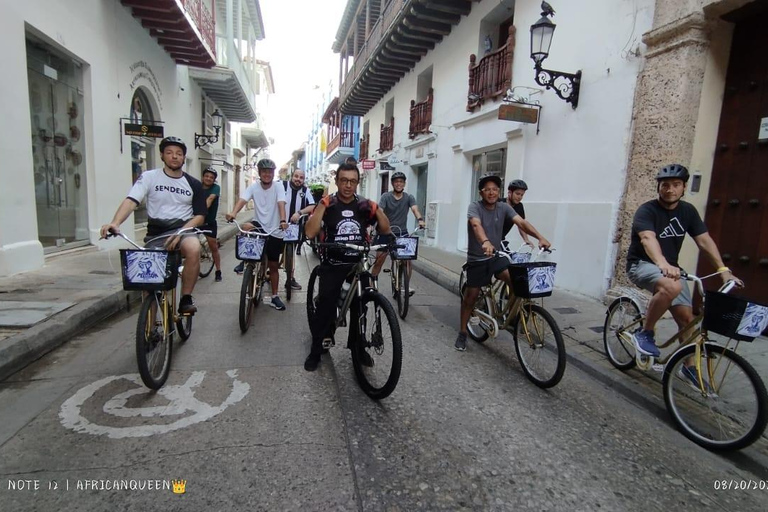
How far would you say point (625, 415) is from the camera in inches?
126

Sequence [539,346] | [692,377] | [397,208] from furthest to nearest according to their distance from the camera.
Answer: [397,208], [539,346], [692,377]

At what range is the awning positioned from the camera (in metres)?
14.9

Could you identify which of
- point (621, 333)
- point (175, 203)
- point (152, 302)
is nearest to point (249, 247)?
point (175, 203)

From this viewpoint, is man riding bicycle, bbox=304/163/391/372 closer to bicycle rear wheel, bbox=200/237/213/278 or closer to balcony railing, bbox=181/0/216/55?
bicycle rear wheel, bbox=200/237/213/278

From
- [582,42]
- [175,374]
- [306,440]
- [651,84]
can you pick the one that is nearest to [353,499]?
[306,440]

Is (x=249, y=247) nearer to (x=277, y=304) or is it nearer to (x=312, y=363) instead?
(x=277, y=304)

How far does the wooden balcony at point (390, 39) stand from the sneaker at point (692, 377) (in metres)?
10.2

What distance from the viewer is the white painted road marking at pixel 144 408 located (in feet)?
8.63

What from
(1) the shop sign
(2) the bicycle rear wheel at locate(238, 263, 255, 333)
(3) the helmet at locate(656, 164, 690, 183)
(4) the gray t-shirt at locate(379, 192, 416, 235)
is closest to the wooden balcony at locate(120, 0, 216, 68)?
(1) the shop sign

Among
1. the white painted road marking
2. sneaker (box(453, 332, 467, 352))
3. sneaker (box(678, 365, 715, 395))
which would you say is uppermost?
sneaker (box(678, 365, 715, 395))

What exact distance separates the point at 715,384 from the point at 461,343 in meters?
2.09

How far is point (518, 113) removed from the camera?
737 centimetres

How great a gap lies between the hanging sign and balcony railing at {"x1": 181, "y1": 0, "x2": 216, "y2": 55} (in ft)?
25.3

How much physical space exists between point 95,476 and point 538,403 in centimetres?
284
